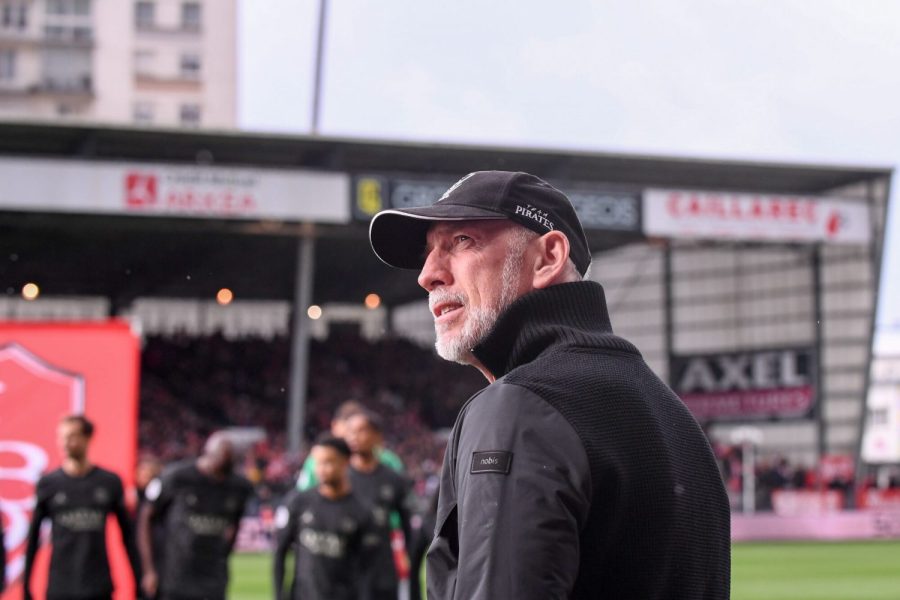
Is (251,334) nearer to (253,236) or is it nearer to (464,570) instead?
(253,236)

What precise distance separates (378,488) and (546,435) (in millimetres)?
8384

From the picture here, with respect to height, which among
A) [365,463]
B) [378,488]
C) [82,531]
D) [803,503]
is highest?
[365,463]

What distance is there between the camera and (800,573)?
2195 centimetres

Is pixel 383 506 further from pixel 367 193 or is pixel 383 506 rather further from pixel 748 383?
pixel 748 383

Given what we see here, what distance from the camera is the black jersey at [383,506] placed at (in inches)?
380

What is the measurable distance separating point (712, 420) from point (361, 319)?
51.4 feet

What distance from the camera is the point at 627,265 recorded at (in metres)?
46.4

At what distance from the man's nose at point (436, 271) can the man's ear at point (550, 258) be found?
18 centimetres

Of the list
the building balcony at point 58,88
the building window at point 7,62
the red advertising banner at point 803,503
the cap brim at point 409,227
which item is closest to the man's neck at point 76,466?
the cap brim at point 409,227

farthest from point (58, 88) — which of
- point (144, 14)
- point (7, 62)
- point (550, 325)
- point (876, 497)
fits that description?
point (550, 325)

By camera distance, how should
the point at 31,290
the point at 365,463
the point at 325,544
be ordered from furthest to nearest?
the point at 31,290, the point at 365,463, the point at 325,544

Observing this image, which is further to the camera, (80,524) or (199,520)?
(199,520)

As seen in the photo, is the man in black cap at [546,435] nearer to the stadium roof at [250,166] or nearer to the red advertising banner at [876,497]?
the stadium roof at [250,166]

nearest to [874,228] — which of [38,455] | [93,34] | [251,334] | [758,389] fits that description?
[758,389]
